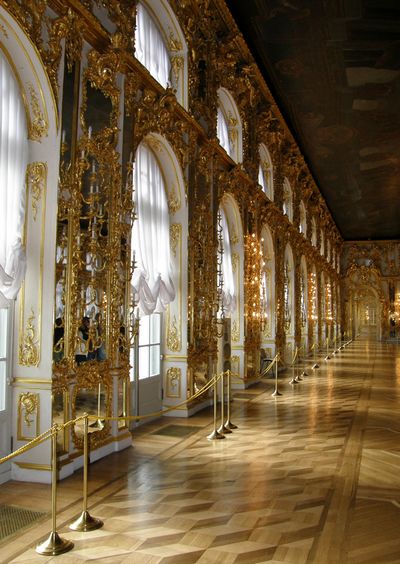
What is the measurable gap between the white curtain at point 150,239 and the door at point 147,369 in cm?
43

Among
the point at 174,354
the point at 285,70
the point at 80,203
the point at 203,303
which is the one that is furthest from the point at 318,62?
the point at 80,203

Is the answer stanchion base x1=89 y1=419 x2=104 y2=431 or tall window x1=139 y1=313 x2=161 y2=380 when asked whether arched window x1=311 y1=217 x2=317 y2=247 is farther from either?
stanchion base x1=89 y1=419 x2=104 y2=431

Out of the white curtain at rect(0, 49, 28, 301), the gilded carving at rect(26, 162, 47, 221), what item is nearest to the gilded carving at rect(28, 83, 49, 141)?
the white curtain at rect(0, 49, 28, 301)

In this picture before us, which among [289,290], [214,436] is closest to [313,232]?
[289,290]

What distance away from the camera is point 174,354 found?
10.0 m

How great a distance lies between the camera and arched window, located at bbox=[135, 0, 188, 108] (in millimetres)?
9086

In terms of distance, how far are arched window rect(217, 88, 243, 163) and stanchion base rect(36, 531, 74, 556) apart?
10.8m

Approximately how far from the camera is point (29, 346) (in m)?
6.04

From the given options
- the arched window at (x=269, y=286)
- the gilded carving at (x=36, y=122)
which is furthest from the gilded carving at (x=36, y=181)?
the arched window at (x=269, y=286)

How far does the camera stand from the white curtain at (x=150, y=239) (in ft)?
27.9

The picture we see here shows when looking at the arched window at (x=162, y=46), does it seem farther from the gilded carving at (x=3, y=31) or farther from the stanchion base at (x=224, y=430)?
the stanchion base at (x=224, y=430)

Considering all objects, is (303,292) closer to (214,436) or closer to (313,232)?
(313,232)

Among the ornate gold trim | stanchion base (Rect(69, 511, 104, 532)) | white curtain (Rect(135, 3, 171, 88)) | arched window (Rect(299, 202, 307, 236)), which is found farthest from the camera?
arched window (Rect(299, 202, 307, 236))

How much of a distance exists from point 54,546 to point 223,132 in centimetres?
1124
